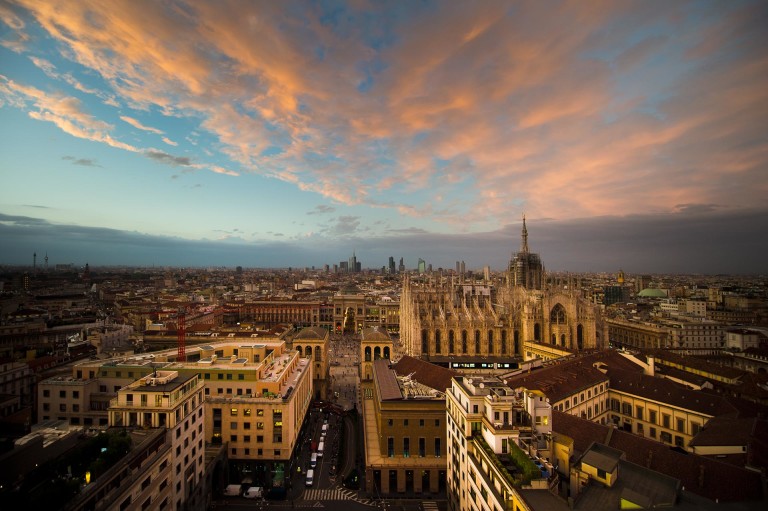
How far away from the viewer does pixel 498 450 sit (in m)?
27.6

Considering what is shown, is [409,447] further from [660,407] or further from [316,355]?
[316,355]

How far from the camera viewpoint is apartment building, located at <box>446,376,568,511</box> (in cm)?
2259

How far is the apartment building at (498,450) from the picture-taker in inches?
890

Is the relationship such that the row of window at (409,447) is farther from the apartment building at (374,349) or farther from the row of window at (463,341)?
the row of window at (463,341)

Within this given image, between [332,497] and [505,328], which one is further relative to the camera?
[505,328]

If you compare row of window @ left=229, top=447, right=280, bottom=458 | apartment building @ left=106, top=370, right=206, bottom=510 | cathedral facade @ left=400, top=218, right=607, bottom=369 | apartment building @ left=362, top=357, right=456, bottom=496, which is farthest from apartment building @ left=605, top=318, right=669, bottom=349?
apartment building @ left=106, top=370, right=206, bottom=510

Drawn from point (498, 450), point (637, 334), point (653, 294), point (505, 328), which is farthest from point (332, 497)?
point (653, 294)

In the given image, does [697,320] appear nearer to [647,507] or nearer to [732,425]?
[732,425]

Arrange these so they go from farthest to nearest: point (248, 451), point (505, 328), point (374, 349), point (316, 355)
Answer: point (505, 328) < point (316, 355) < point (374, 349) < point (248, 451)

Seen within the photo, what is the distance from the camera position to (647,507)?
65.2 ft

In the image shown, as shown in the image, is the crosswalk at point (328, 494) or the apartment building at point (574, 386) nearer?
the crosswalk at point (328, 494)

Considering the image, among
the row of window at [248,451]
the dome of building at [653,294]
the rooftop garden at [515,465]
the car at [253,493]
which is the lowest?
the car at [253,493]

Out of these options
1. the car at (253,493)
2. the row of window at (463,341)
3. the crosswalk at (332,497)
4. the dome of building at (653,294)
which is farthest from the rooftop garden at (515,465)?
the dome of building at (653,294)

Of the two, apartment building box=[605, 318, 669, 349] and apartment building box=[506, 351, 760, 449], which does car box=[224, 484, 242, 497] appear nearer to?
apartment building box=[506, 351, 760, 449]
